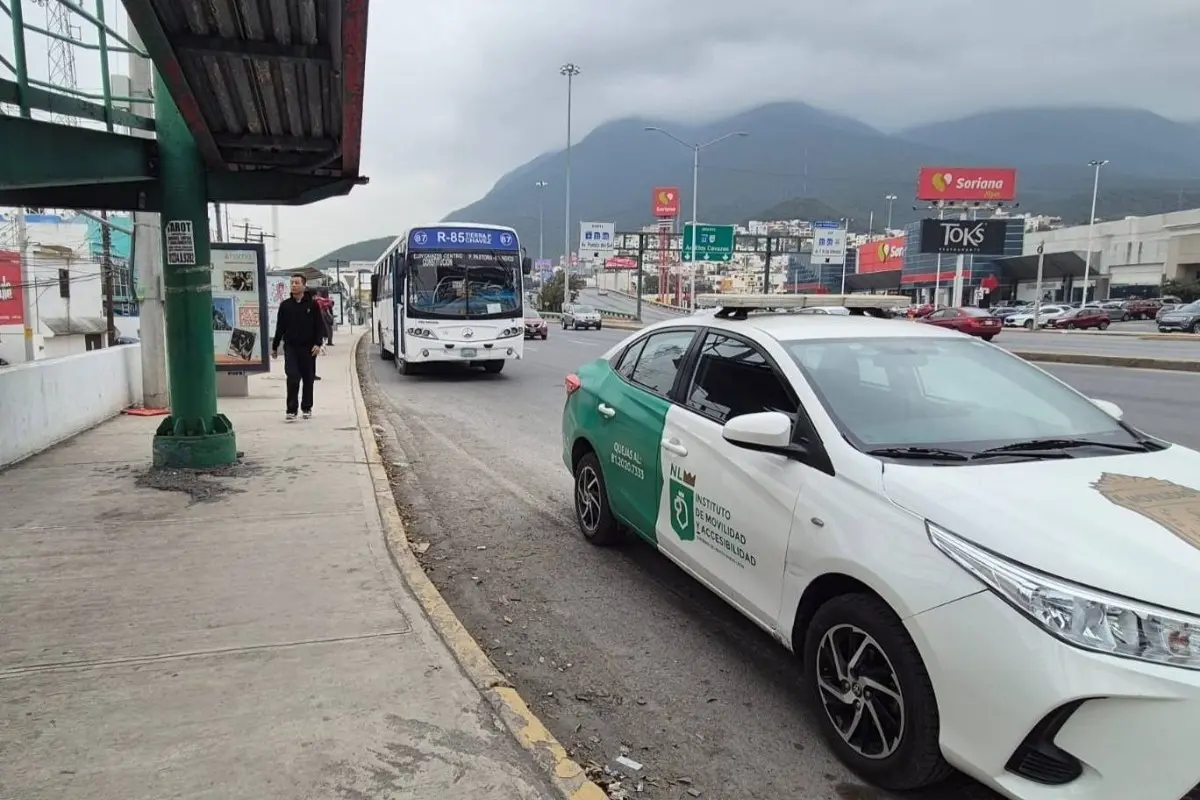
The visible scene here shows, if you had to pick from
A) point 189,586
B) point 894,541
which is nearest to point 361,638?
point 189,586

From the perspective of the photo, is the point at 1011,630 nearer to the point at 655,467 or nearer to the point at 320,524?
the point at 655,467

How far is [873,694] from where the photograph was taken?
113 inches

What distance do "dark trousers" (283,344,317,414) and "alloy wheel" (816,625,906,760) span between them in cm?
869

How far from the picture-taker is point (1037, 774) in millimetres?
2350

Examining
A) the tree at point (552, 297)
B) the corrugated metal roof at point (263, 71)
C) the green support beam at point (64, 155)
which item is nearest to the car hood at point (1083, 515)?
the corrugated metal roof at point (263, 71)

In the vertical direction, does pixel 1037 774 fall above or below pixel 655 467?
below

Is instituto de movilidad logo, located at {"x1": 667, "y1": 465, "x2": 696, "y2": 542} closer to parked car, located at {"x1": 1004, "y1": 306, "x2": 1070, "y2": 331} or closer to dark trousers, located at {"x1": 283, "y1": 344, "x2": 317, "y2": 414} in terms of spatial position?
dark trousers, located at {"x1": 283, "y1": 344, "x2": 317, "y2": 414}

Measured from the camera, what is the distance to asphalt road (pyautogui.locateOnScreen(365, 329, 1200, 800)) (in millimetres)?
3105

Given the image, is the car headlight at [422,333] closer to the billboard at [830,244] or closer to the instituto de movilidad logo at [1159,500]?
the instituto de movilidad logo at [1159,500]

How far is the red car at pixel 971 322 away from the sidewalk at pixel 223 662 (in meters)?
26.5

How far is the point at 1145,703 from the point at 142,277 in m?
11.3

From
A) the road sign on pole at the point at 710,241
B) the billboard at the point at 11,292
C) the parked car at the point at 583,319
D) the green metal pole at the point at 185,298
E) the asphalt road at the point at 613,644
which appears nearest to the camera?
the asphalt road at the point at 613,644

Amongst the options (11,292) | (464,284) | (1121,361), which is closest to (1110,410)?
(464,284)

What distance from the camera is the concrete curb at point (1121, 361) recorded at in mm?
17969
